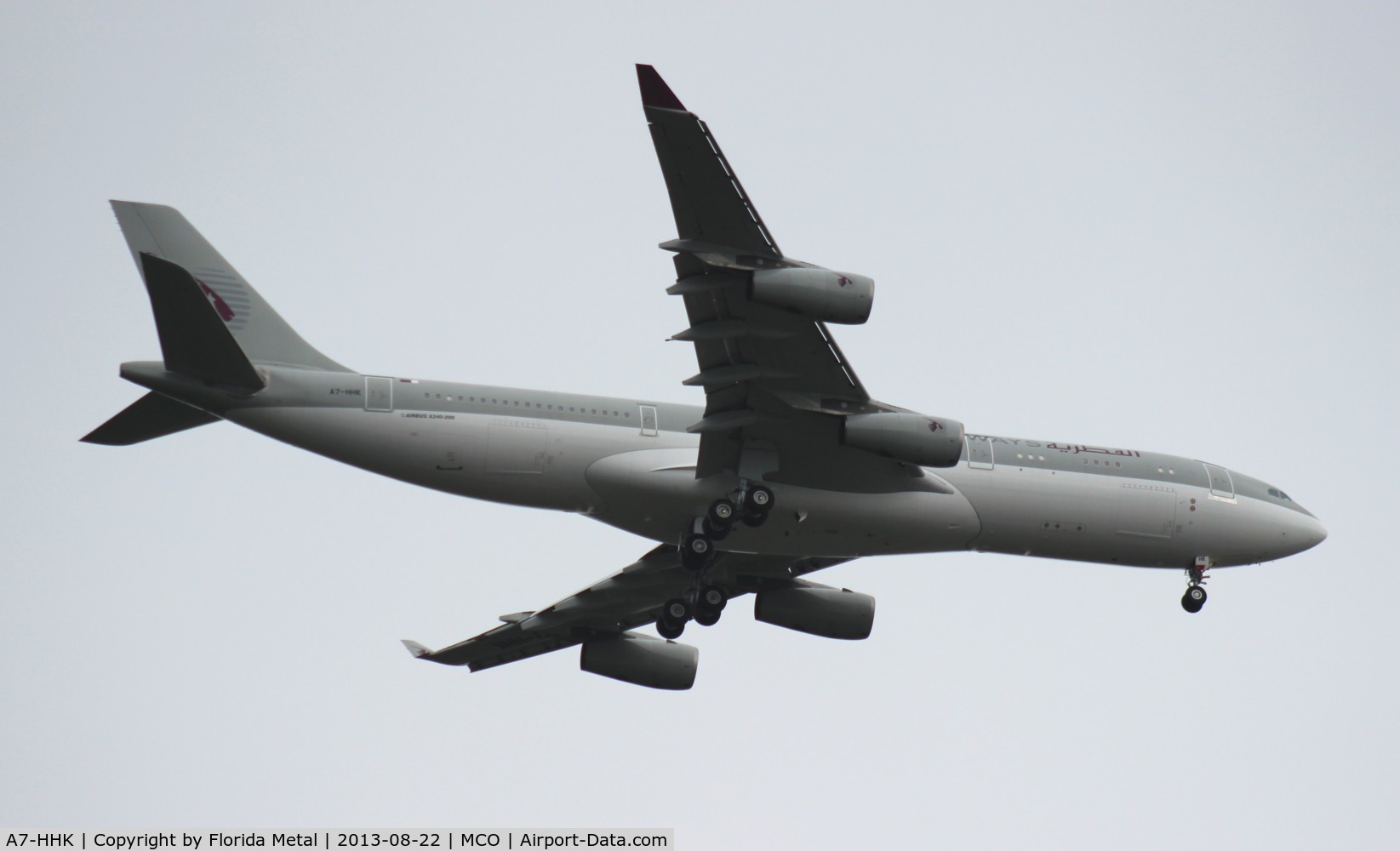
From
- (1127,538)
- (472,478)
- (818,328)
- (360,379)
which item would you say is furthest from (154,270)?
(1127,538)

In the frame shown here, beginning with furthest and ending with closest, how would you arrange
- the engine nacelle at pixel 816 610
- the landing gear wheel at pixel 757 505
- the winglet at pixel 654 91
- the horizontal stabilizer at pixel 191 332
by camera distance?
the engine nacelle at pixel 816 610 → the landing gear wheel at pixel 757 505 → the horizontal stabilizer at pixel 191 332 → the winglet at pixel 654 91

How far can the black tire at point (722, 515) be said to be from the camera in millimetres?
25594

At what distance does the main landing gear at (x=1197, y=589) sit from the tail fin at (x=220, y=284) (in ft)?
55.1

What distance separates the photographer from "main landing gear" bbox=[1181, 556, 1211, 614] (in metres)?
29.1

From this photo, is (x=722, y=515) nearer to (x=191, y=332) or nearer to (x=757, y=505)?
(x=757, y=505)

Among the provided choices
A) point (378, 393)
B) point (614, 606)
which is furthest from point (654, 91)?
point (614, 606)

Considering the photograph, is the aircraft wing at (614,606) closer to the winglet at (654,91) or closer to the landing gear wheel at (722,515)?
the landing gear wheel at (722,515)

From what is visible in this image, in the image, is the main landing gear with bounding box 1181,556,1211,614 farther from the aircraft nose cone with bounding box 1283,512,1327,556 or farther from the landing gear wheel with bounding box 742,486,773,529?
the landing gear wheel with bounding box 742,486,773,529

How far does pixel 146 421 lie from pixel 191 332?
2741mm

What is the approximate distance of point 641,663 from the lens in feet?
107

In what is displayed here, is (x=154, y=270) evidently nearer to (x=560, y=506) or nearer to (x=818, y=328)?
(x=560, y=506)

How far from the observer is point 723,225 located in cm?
2148

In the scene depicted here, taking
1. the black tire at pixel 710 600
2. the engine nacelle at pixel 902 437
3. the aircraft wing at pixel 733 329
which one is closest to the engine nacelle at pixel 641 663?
the black tire at pixel 710 600

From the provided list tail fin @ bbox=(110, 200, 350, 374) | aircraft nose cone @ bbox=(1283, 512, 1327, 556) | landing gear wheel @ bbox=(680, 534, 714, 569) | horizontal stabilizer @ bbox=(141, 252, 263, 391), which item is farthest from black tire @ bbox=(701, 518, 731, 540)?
aircraft nose cone @ bbox=(1283, 512, 1327, 556)
